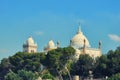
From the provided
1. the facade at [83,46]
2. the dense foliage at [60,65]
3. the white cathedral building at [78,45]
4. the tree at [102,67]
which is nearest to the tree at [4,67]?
the dense foliage at [60,65]

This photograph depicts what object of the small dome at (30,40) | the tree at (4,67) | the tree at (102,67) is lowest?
the tree at (102,67)

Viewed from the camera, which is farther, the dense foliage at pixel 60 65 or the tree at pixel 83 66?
the tree at pixel 83 66

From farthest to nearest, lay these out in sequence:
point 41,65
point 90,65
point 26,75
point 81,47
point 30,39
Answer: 1. point 30,39
2. point 81,47
3. point 41,65
4. point 90,65
5. point 26,75

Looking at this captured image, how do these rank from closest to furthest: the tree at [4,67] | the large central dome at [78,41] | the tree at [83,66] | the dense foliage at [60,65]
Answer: the dense foliage at [60,65]
the tree at [83,66]
the tree at [4,67]
the large central dome at [78,41]

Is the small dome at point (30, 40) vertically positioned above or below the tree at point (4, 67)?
above

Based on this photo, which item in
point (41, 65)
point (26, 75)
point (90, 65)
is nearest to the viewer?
point (26, 75)

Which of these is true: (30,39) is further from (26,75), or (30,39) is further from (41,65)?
(26,75)

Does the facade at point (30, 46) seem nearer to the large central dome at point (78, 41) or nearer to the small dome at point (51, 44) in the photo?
the small dome at point (51, 44)

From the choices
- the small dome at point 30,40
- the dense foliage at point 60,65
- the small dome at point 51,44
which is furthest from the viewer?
the small dome at point 30,40

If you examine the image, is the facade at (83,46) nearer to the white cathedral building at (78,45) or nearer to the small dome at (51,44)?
the white cathedral building at (78,45)

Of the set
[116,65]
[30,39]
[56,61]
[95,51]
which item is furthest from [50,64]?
[30,39]

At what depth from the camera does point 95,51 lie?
347 ft

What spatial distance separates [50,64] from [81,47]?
746 inches

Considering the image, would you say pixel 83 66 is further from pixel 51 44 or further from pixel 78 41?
pixel 51 44
